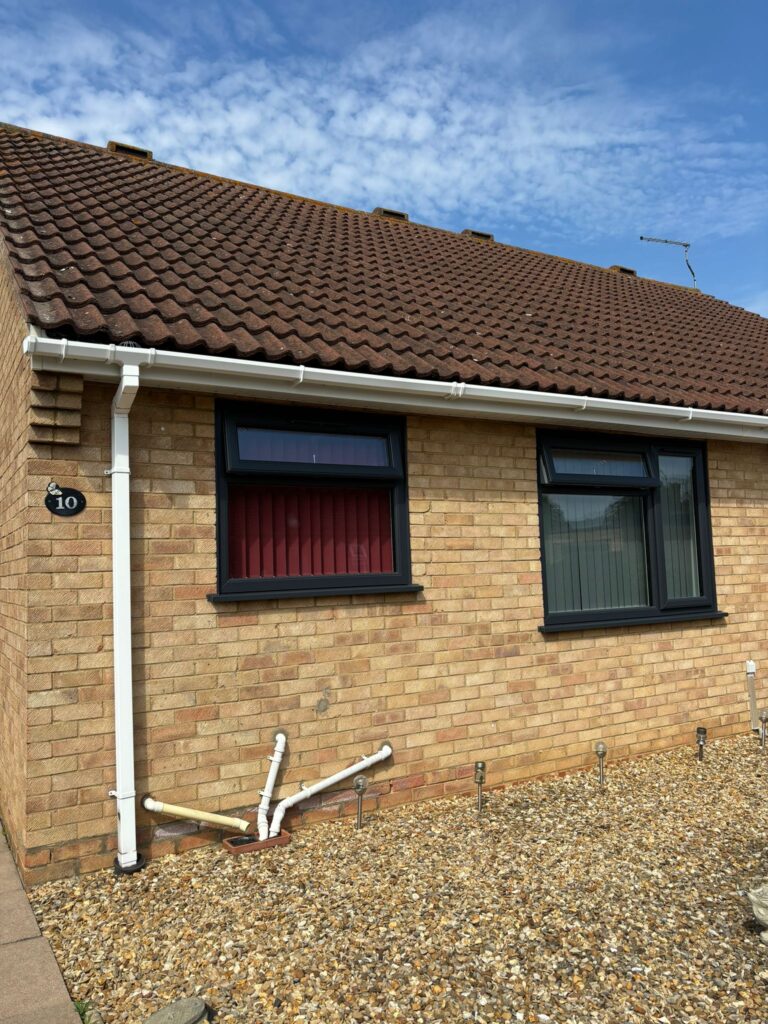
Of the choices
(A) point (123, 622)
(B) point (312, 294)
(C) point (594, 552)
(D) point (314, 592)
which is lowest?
(A) point (123, 622)

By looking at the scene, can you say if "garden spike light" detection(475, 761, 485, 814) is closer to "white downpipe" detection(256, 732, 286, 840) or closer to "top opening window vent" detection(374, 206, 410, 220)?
"white downpipe" detection(256, 732, 286, 840)

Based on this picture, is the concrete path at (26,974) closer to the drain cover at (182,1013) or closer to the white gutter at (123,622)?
the drain cover at (182,1013)

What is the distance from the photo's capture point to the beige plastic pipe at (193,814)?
166 inches

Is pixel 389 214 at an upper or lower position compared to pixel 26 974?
upper

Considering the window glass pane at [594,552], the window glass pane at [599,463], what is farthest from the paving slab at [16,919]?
the window glass pane at [599,463]

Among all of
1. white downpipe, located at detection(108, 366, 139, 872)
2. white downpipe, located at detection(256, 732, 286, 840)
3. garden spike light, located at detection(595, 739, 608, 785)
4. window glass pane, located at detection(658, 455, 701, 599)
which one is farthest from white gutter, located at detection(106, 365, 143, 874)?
window glass pane, located at detection(658, 455, 701, 599)

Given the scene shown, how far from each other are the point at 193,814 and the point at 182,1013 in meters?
1.58

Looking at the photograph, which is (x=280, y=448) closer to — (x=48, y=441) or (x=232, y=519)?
(x=232, y=519)

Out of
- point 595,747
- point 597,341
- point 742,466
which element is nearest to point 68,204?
point 597,341

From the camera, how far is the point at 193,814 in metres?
4.27

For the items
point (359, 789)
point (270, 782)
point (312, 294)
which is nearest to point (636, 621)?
point (359, 789)

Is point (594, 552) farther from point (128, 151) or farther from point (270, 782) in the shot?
point (128, 151)

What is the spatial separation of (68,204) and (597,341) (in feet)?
16.4

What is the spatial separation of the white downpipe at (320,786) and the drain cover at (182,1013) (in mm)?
1654
